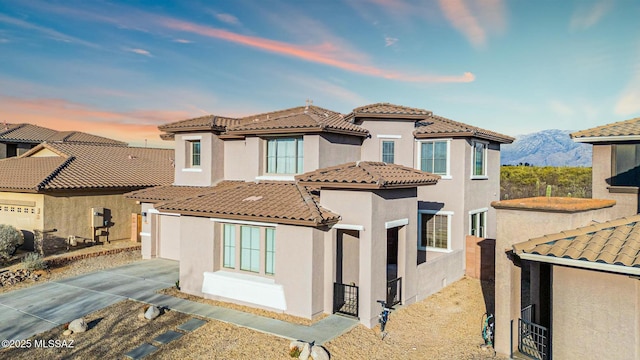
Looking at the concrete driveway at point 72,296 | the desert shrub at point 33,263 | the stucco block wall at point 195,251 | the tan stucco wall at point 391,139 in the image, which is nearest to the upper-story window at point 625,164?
the tan stucco wall at point 391,139

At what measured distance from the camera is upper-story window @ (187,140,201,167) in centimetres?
2147

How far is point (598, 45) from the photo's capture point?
2472 centimetres

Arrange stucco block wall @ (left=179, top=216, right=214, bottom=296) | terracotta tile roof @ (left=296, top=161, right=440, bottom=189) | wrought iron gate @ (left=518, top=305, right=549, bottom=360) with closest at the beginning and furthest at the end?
wrought iron gate @ (left=518, top=305, right=549, bottom=360) → terracotta tile roof @ (left=296, top=161, right=440, bottom=189) → stucco block wall @ (left=179, top=216, right=214, bottom=296)

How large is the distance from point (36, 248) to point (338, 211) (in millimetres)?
18107

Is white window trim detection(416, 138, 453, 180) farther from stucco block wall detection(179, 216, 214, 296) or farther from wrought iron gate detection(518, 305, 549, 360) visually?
stucco block wall detection(179, 216, 214, 296)

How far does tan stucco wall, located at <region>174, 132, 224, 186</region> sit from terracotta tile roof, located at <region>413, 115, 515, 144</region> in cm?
1029

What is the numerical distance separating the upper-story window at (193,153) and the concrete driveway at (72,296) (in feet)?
18.5

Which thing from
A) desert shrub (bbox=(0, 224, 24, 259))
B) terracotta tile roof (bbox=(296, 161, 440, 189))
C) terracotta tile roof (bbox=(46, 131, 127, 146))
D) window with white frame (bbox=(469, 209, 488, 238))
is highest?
terracotta tile roof (bbox=(46, 131, 127, 146))

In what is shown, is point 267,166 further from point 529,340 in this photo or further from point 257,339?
point 529,340

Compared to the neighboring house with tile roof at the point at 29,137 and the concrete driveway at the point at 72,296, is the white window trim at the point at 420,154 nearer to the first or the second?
the concrete driveway at the point at 72,296

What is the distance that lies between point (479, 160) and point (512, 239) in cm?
1122

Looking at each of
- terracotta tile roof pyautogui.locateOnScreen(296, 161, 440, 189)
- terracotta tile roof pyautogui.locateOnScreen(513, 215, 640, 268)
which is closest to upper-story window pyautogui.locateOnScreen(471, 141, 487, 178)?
terracotta tile roof pyautogui.locateOnScreen(296, 161, 440, 189)

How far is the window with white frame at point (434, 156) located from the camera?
1969cm

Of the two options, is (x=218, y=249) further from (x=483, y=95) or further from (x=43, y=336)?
(x=483, y=95)
